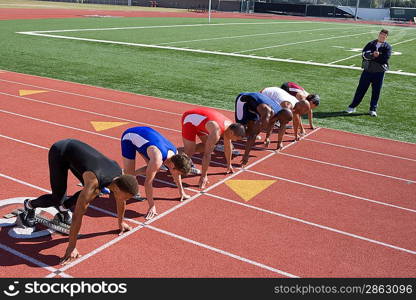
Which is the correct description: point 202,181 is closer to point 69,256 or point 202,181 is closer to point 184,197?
point 184,197

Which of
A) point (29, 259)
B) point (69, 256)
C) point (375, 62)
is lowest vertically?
point (29, 259)

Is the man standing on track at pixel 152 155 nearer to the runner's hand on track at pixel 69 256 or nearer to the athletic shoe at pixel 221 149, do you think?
the runner's hand on track at pixel 69 256

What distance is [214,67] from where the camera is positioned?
19.1 meters

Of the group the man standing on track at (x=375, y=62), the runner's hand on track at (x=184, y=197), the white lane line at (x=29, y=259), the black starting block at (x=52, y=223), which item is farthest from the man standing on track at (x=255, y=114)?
the man standing on track at (x=375, y=62)

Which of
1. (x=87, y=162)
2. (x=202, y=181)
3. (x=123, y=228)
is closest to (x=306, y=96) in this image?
(x=202, y=181)

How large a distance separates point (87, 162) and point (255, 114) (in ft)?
14.5

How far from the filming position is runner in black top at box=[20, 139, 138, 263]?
4.70 meters

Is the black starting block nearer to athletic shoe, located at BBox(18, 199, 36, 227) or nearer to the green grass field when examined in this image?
athletic shoe, located at BBox(18, 199, 36, 227)

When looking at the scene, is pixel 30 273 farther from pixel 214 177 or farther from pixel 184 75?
pixel 184 75

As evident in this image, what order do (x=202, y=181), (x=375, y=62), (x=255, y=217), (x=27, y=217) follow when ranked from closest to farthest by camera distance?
(x=27, y=217) < (x=255, y=217) < (x=202, y=181) < (x=375, y=62)

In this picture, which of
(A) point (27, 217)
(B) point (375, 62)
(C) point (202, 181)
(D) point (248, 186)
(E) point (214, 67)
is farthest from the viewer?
(E) point (214, 67)

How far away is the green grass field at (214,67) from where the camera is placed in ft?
43.9

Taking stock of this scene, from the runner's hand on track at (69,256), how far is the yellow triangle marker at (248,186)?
2945 mm

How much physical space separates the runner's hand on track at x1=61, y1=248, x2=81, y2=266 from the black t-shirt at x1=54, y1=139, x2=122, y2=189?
843 mm
